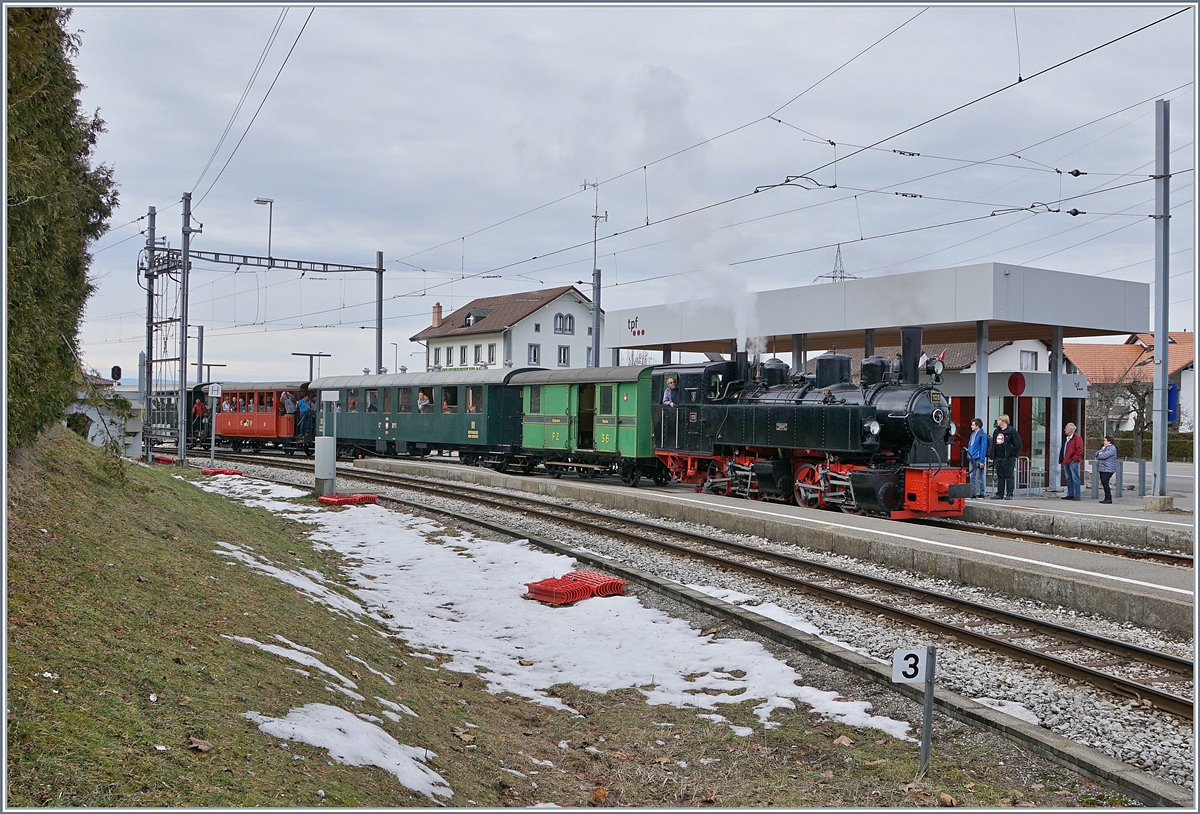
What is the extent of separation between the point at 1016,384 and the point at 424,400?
1700 centimetres

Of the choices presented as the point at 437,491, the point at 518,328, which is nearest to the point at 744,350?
the point at 437,491

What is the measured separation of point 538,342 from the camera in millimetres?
57031

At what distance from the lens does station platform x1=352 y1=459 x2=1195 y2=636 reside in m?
8.83

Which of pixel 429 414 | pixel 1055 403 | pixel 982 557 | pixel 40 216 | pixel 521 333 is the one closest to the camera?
pixel 40 216

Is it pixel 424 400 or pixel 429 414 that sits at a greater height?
pixel 424 400

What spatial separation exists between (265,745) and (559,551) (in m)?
8.11

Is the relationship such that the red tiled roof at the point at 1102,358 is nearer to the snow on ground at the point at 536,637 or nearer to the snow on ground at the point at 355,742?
the snow on ground at the point at 536,637

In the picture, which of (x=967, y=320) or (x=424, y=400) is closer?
(x=967, y=320)

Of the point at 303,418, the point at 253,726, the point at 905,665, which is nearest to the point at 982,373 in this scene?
the point at 905,665

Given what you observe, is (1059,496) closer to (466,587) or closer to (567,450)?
(567,450)

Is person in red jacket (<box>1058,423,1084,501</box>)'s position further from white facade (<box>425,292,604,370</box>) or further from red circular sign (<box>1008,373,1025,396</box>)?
white facade (<box>425,292,604,370</box>)

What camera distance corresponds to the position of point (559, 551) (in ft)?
39.9

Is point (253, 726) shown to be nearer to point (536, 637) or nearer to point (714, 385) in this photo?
point (536, 637)

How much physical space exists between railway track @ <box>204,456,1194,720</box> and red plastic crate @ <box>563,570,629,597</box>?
189 centimetres
